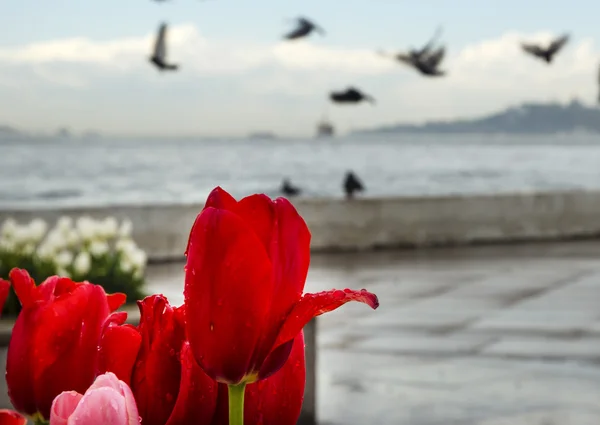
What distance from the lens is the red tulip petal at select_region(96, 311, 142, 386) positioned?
2.72 ft

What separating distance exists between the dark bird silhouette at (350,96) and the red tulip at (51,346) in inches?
607

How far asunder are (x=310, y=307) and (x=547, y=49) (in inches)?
590

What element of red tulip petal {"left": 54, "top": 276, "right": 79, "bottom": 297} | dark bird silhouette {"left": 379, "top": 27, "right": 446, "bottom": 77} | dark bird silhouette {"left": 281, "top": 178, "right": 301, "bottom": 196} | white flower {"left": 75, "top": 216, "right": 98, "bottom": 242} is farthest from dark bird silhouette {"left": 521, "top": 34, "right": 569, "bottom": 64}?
red tulip petal {"left": 54, "top": 276, "right": 79, "bottom": 297}

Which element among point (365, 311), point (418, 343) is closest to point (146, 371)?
point (418, 343)

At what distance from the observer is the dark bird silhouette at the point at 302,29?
16.7 metres

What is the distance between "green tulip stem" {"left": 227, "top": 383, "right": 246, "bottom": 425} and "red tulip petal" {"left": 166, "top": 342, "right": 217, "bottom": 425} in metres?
0.05

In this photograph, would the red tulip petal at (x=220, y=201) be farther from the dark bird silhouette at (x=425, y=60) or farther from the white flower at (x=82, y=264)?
the dark bird silhouette at (x=425, y=60)

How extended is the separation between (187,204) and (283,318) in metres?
15.1

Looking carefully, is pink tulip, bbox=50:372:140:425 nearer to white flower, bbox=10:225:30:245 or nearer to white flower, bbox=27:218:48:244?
white flower, bbox=27:218:48:244

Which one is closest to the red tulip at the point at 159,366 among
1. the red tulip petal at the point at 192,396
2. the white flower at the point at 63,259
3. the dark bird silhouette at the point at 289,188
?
the red tulip petal at the point at 192,396

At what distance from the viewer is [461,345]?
8.67 meters

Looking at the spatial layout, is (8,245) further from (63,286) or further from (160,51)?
(160,51)

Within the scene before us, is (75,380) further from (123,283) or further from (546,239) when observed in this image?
(546,239)

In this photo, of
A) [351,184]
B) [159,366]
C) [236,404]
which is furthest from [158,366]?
[351,184]
